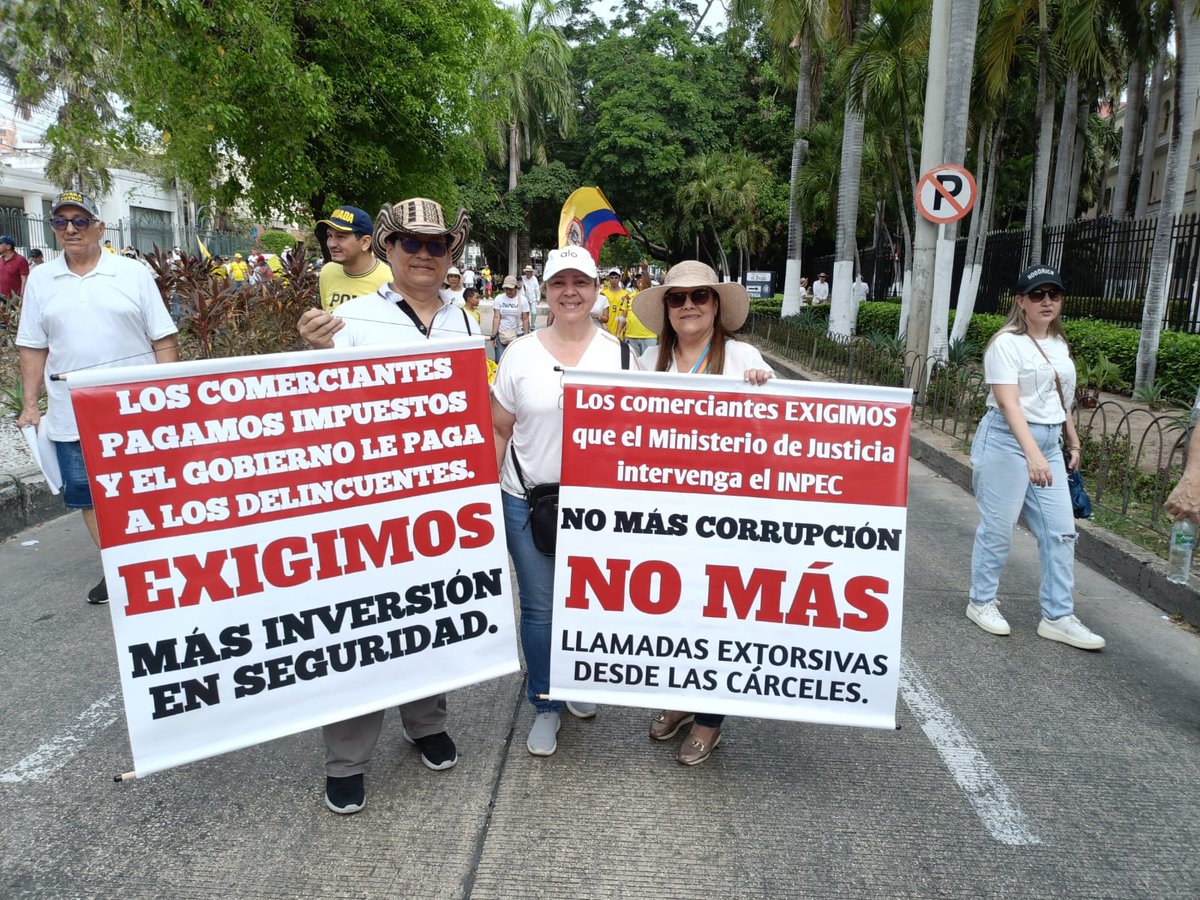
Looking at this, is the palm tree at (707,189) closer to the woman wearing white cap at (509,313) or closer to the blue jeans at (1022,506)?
the woman wearing white cap at (509,313)

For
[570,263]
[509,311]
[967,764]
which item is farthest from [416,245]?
[509,311]

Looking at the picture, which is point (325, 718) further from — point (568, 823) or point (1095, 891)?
point (1095, 891)

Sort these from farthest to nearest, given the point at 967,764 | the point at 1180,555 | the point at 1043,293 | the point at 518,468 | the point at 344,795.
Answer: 1. the point at 1180,555
2. the point at 1043,293
3. the point at 967,764
4. the point at 518,468
5. the point at 344,795

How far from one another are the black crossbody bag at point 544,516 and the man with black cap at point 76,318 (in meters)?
2.39

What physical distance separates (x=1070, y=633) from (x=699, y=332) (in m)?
2.76

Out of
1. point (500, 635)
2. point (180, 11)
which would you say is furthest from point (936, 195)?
point (500, 635)

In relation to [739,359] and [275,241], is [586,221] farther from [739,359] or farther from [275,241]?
[275,241]

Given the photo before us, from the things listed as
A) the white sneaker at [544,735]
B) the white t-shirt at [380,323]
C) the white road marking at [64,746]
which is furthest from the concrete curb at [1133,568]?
the white road marking at [64,746]

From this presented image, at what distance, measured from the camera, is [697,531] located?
322 centimetres

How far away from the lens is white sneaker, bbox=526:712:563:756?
3.46m

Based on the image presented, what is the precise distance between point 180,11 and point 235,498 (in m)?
8.70

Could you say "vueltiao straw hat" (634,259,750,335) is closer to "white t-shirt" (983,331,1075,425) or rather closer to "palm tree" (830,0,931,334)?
"white t-shirt" (983,331,1075,425)

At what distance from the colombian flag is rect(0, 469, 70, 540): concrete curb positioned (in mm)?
5024

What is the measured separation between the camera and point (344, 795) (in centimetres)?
305
